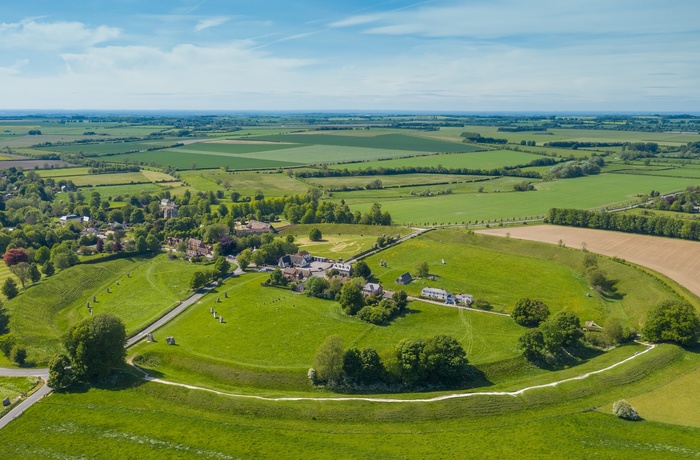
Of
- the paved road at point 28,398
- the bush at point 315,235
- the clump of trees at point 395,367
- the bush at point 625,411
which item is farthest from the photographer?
the bush at point 315,235

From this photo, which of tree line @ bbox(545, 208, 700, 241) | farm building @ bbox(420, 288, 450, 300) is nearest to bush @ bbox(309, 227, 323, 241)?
farm building @ bbox(420, 288, 450, 300)

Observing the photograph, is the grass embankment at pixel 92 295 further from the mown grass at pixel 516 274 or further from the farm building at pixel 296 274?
the mown grass at pixel 516 274

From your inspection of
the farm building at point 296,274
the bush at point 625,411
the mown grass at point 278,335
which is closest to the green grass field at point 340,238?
the farm building at point 296,274

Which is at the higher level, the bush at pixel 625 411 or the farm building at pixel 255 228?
the farm building at pixel 255 228

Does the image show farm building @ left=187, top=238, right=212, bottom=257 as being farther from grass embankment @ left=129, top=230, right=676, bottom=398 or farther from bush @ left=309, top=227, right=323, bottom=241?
bush @ left=309, top=227, right=323, bottom=241

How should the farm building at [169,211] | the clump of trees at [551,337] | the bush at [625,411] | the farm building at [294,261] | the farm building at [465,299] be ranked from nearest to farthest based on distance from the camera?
the bush at [625,411] < the clump of trees at [551,337] < the farm building at [465,299] < the farm building at [294,261] < the farm building at [169,211]

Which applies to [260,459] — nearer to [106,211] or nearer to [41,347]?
[41,347]
